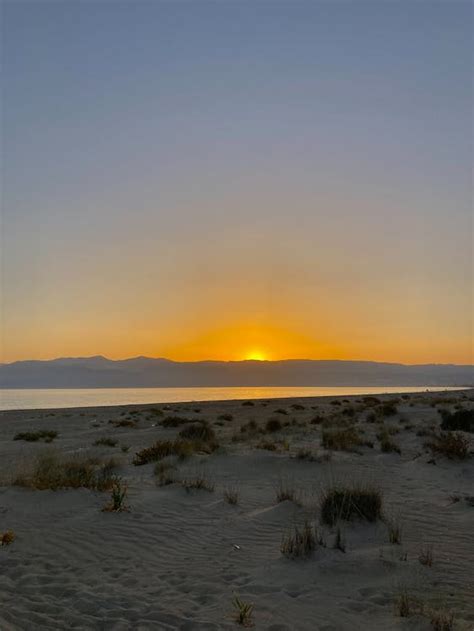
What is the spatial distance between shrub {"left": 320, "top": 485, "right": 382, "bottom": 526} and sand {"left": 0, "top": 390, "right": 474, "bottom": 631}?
19 centimetres

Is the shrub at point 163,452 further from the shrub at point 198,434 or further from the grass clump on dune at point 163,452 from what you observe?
the shrub at point 198,434

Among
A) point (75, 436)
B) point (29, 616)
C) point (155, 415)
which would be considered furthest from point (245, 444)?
point (155, 415)

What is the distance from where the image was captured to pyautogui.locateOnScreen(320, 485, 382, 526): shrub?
26.9 feet

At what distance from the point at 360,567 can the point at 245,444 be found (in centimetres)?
1281

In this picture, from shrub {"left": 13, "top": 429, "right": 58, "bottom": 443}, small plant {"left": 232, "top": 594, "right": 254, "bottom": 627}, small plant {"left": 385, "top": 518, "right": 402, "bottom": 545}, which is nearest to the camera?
small plant {"left": 232, "top": 594, "right": 254, "bottom": 627}

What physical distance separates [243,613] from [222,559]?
6.22 feet

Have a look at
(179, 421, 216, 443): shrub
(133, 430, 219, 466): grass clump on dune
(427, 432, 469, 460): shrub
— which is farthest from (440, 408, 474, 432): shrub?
(133, 430, 219, 466): grass clump on dune

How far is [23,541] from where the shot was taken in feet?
25.8

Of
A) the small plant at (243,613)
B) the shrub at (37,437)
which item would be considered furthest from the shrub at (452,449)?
the shrub at (37,437)

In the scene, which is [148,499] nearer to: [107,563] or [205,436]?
[107,563]

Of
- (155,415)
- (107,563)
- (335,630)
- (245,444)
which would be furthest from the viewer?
(155,415)

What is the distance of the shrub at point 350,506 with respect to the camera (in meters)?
8.20

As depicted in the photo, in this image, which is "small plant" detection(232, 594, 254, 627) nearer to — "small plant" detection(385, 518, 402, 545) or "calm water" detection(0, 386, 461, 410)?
"small plant" detection(385, 518, 402, 545)

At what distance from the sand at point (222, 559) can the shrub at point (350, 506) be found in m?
0.19
